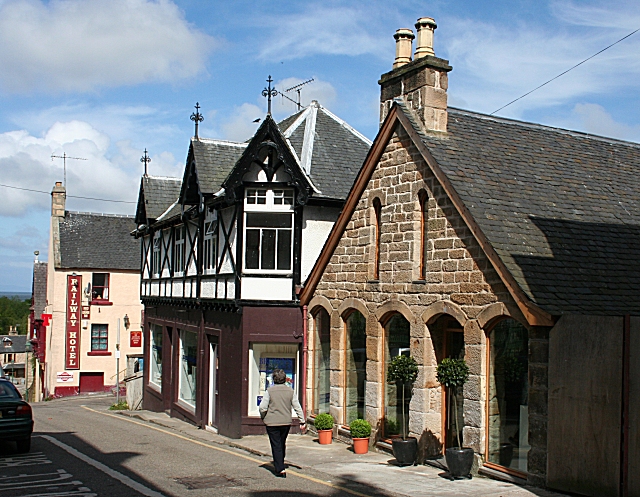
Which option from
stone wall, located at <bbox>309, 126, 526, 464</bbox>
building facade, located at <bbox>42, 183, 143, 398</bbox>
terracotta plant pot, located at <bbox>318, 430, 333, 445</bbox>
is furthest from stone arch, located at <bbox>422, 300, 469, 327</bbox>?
building facade, located at <bbox>42, 183, 143, 398</bbox>

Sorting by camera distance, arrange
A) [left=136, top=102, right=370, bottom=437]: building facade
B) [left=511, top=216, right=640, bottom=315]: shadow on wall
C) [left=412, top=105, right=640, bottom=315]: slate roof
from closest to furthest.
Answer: [left=511, top=216, right=640, bottom=315]: shadow on wall, [left=412, top=105, right=640, bottom=315]: slate roof, [left=136, top=102, right=370, bottom=437]: building facade

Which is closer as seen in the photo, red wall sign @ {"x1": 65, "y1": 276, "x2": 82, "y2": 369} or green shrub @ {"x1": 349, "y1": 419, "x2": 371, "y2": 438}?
green shrub @ {"x1": 349, "y1": 419, "x2": 371, "y2": 438}

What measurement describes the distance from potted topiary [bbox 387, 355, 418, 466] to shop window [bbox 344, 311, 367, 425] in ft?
6.97

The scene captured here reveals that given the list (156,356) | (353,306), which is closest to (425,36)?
(353,306)

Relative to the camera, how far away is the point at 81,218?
1885 inches

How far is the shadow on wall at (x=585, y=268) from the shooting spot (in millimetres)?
11047

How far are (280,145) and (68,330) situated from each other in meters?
28.9

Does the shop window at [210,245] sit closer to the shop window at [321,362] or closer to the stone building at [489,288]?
the stone building at [489,288]

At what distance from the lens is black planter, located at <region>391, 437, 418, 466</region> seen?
42.6 ft

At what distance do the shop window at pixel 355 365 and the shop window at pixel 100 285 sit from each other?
1230 inches

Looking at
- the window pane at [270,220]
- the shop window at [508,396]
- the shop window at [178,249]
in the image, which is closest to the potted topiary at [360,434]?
the shop window at [508,396]

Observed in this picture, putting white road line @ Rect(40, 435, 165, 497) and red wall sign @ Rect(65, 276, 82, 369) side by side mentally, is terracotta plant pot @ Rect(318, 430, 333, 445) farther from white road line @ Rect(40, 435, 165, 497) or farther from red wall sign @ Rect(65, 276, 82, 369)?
red wall sign @ Rect(65, 276, 82, 369)

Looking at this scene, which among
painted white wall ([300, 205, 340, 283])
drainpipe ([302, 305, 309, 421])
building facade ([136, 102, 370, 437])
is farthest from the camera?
painted white wall ([300, 205, 340, 283])

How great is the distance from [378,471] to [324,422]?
3.49 m
